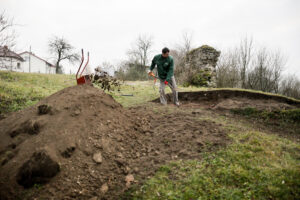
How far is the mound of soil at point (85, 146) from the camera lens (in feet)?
7.35

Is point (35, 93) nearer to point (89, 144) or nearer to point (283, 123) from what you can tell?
point (89, 144)

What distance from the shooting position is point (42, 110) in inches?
125

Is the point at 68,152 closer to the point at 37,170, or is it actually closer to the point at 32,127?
the point at 37,170

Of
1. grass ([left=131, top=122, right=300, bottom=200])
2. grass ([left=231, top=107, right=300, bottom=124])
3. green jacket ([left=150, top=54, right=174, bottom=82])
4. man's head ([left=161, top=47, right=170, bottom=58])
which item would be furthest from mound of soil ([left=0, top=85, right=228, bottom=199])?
man's head ([left=161, top=47, right=170, bottom=58])

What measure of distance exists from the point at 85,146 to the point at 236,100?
17.3 ft

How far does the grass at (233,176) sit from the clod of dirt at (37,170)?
1099 mm

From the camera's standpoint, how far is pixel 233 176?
2.44 meters

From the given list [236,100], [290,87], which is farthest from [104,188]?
[290,87]

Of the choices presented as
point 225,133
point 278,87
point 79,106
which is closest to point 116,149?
point 79,106

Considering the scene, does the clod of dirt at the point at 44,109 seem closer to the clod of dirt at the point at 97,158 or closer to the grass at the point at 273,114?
the clod of dirt at the point at 97,158

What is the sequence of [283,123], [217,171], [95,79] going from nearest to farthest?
[217,171] < [283,123] < [95,79]

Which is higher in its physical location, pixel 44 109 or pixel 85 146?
pixel 44 109

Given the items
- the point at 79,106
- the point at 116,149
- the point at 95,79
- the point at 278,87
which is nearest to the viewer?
the point at 116,149

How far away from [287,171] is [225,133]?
1240mm
